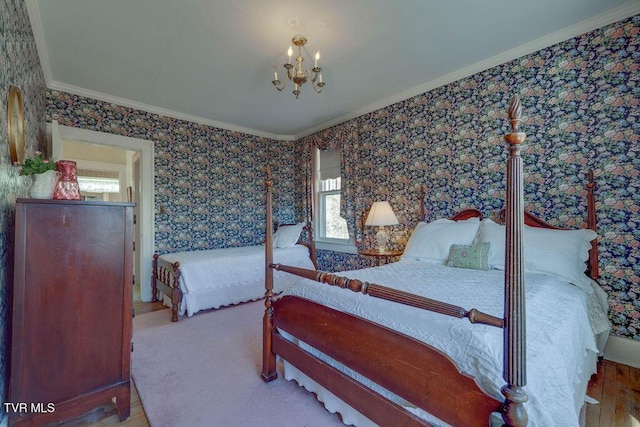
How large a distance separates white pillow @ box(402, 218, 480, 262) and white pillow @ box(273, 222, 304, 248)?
203cm

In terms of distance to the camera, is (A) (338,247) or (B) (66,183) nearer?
(B) (66,183)

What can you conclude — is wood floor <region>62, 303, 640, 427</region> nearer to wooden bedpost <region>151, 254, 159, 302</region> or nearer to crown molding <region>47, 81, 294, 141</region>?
wooden bedpost <region>151, 254, 159, 302</region>

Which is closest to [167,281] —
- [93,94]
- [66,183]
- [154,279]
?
[154,279]

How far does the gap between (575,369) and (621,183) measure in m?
1.73

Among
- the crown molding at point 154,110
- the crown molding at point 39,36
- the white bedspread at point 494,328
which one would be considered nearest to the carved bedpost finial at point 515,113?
the white bedspread at point 494,328

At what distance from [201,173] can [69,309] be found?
3116 mm

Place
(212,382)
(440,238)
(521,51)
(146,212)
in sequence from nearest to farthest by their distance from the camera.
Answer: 1. (212,382)
2. (521,51)
3. (440,238)
4. (146,212)

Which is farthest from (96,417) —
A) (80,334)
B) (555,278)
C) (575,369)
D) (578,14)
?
(578,14)

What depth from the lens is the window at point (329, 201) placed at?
4.57 metres

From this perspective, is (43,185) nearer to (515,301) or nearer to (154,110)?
(515,301)

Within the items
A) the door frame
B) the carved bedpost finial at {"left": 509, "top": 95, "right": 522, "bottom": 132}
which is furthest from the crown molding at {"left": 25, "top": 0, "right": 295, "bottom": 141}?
the carved bedpost finial at {"left": 509, "top": 95, "right": 522, "bottom": 132}

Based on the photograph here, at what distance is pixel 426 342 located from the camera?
1.15 meters

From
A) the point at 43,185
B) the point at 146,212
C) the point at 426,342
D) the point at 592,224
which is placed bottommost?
the point at 426,342

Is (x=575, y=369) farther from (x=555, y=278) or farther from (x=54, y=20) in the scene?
(x=54, y=20)
